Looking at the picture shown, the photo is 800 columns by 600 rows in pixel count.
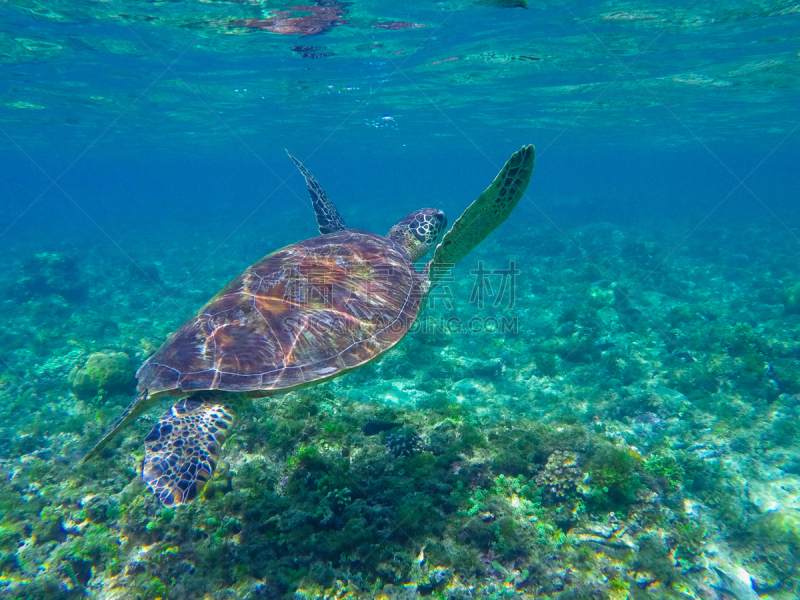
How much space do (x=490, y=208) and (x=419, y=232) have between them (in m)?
3.08

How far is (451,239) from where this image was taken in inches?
223

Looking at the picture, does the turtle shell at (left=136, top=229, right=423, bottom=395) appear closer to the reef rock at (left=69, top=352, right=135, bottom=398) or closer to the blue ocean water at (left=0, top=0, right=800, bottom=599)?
the blue ocean water at (left=0, top=0, right=800, bottom=599)

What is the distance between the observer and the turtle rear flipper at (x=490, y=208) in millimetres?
4723

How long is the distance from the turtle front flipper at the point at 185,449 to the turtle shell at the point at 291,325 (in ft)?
1.12

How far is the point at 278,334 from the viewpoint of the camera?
4.58 metres

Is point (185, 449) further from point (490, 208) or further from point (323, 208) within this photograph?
point (323, 208)

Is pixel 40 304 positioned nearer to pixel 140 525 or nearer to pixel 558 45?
pixel 140 525

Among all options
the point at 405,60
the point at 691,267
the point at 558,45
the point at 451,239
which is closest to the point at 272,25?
the point at 405,60

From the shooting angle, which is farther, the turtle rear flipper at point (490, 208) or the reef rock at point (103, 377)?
the reef rock at point (103, 377)

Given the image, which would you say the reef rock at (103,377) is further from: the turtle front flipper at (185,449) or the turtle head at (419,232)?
the turtle head at (419,232)

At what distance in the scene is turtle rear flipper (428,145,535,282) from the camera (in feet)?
15.5

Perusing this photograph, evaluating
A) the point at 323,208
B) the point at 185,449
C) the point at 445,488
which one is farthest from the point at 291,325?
the point at 323,208

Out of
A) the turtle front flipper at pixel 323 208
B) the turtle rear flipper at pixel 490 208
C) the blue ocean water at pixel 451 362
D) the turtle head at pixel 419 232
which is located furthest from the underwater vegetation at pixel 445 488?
the turtle front flipper at pixel 323 208

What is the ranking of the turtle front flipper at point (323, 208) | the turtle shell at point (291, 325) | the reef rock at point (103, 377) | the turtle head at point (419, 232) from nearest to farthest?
the turtle shell at point (291, 325) → the turtle head at point (419, 232) → the reef rock at point (103, 377) → the turtle front flipper at point (323, 208)
